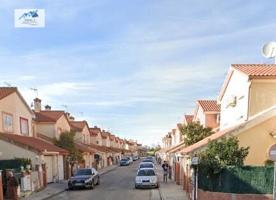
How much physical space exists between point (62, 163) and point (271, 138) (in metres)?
25.2

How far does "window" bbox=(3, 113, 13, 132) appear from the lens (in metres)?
33.9

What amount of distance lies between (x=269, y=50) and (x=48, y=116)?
29.7 m

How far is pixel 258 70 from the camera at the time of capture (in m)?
25.8

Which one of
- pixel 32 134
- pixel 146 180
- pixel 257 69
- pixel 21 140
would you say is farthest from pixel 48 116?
pixel 257 69

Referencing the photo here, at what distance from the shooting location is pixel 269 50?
25219 millimetres

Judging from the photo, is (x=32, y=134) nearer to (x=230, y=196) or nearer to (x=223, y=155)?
(x=223, y=155)

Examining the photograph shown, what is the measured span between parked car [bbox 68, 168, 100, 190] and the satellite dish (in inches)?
639

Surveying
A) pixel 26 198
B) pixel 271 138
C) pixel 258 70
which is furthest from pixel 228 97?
pixel 26 198

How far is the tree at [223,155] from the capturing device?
62.6ft

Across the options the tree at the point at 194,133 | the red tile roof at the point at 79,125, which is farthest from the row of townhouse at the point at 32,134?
the red tile roof at the point at 79,125

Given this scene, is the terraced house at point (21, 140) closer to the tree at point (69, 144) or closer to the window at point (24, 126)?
the window at point (24, 126)

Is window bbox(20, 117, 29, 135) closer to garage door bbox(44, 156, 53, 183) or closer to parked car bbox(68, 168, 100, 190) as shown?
garage door bbox(44, 156, 53, 183)

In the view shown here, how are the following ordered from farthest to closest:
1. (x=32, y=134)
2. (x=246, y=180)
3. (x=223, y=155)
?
(x=32, y=134)
(x=223, y=155)
(x=246, y=180)

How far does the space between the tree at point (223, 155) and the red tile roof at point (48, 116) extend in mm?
30332
